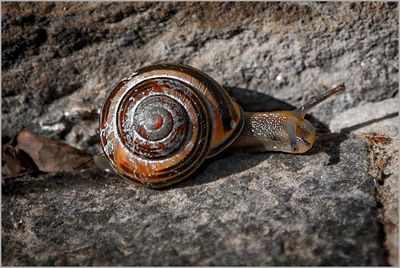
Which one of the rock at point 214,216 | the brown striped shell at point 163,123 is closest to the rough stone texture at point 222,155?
the rock at point 214,216

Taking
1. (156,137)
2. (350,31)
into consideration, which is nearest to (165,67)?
(156,137)

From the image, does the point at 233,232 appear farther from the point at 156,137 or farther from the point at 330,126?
the point at 330,126

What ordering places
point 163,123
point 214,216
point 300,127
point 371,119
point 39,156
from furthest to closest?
1. point 39,156
2. point 371,119
3. point 300,127
4. point 163,123
5. point 214,216

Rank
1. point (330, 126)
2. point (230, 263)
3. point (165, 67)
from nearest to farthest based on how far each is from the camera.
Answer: point (230, 263)
point (165, 67)
point (330, 126)

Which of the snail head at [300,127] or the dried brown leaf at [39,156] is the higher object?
the snail head at [300,127]

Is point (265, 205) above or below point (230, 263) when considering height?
above

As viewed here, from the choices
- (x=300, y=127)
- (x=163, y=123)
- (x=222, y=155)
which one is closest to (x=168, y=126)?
(x=163, y=123)

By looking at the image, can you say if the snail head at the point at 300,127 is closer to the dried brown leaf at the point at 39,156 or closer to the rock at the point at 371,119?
the rock at the point at 371,119

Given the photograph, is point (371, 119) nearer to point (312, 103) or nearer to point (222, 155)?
point (312, 103)
